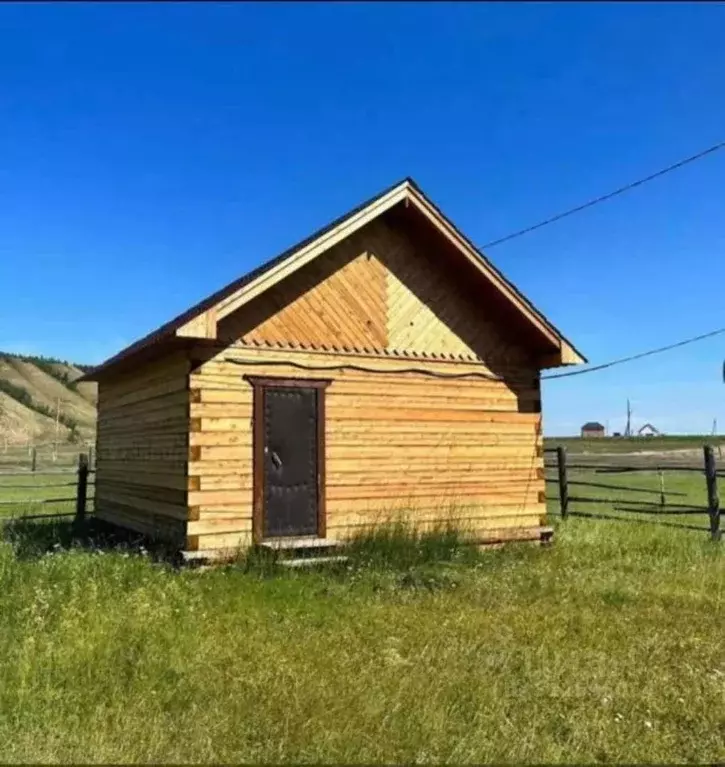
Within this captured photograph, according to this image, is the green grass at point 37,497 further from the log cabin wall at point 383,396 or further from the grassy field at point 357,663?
the grassy field at point 357,663

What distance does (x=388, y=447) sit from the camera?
12.9 meters

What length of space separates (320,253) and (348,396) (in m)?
2.36

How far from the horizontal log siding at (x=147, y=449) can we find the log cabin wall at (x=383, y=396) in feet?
1.80

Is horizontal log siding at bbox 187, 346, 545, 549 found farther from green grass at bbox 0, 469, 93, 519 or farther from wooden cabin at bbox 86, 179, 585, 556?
green grass at bbox 0, 469, 93, 519

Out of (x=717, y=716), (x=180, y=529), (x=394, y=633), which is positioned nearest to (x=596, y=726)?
(x=717, y=716)

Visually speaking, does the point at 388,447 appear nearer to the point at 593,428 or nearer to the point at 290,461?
the point at 290,461

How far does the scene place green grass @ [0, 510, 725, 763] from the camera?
504cm

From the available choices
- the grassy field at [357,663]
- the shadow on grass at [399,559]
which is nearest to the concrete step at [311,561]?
the shadow on grass at [399,559]

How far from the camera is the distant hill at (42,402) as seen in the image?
80.7m

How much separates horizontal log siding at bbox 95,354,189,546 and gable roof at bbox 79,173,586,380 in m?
0.66

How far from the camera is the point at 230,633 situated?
7.52 m

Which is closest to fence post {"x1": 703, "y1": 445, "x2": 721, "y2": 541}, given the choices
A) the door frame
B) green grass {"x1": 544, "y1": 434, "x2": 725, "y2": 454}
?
the door frame

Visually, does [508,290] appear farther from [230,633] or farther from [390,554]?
[230,633]

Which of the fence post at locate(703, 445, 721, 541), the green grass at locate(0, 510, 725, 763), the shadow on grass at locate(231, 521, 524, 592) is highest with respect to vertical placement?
the fence post at locate(703, 445, 721, 541)
